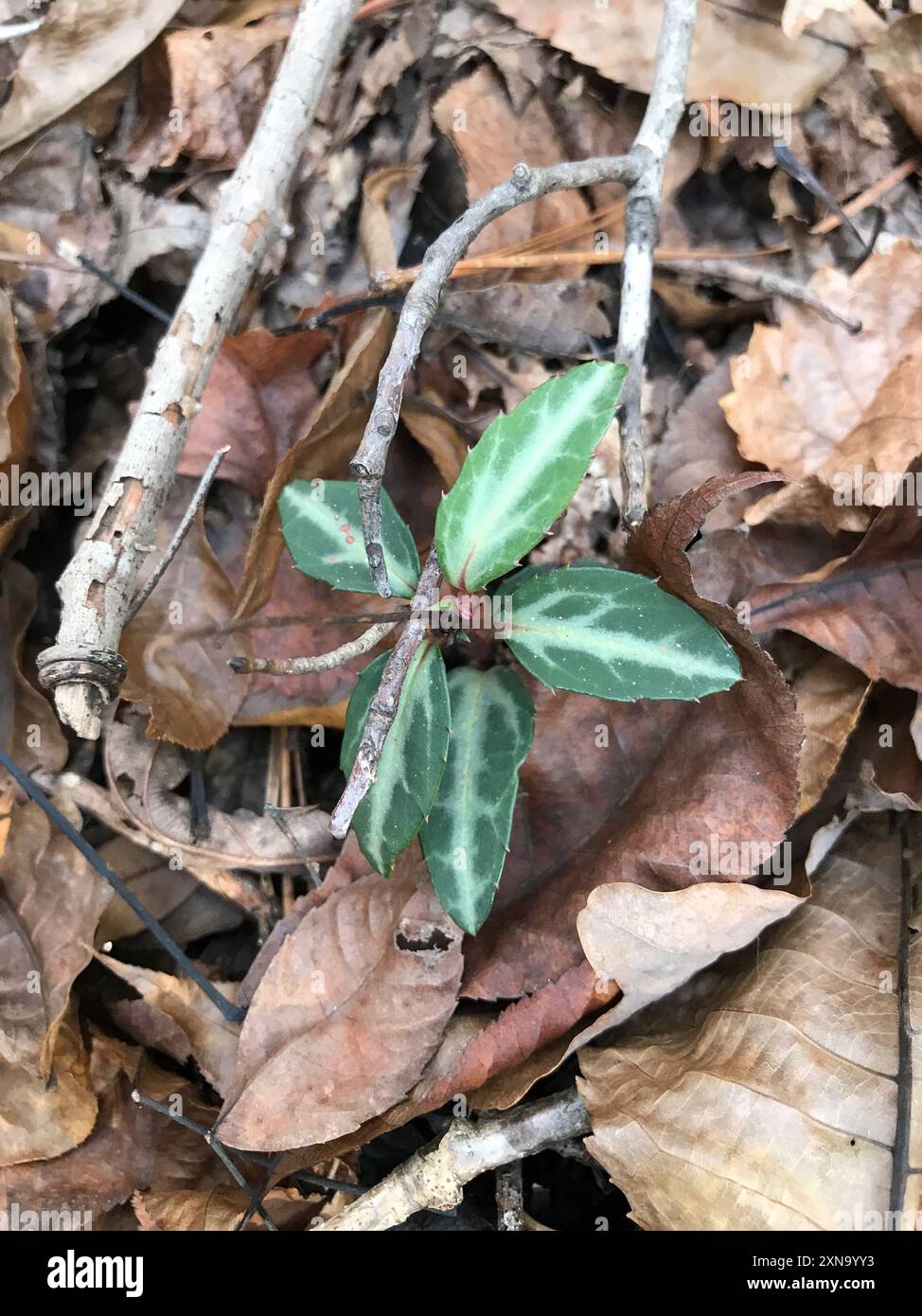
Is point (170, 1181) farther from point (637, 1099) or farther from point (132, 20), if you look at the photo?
point (132, 20)

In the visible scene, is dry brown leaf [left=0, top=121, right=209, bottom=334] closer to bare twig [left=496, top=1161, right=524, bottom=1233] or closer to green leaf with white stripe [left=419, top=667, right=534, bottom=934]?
green leaf with white stripe [left=419, top=667, right=534, bottom=934]

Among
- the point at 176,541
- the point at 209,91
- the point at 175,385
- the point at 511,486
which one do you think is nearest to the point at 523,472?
the point at 511,486

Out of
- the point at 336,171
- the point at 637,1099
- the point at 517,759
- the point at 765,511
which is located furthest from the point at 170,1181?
the point at 336,171

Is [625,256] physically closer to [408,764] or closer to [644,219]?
[644,219]

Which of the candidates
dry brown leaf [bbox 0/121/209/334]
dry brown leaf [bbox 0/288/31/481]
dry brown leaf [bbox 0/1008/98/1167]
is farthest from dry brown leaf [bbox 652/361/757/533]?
dry brown leaf [bbox 0/1008/98/1167]

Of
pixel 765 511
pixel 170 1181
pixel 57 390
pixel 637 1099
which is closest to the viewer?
pixel 637 1099
